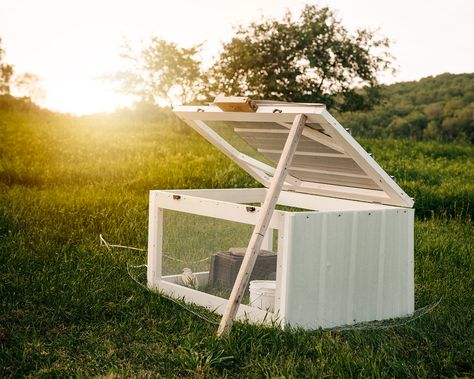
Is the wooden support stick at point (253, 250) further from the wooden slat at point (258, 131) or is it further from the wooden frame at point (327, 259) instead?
the wooden slat at point (258, 131)

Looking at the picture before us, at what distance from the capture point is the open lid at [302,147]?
3834 mm

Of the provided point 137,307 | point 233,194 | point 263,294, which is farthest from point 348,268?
point 233,194

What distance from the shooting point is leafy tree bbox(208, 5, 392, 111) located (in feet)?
83.9

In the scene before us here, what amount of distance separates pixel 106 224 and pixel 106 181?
10.1ft

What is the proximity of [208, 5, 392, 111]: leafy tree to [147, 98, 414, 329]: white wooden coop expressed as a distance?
2043 cm

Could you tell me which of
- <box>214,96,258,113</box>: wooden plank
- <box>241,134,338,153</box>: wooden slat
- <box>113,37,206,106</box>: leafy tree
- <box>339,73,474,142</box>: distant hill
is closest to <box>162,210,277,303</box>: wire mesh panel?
<box>241,134,338,153</box>: wooden slat

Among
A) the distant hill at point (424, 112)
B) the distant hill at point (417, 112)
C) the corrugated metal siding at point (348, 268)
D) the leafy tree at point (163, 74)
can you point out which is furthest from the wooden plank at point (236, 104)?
the leafy tree at point (163, 74)

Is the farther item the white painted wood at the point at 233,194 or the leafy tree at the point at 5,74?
the leafy tree at the point at 5,74

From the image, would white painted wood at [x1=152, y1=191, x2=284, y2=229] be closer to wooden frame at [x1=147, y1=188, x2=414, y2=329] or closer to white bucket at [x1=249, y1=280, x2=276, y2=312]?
wooden frame at [x1=147, y1=188, x2=414, y2=329]

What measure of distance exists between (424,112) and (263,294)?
23921 mm

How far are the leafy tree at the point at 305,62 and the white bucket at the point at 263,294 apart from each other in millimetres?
21244

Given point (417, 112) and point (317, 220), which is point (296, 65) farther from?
point (317, 220)

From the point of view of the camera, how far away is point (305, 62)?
26375 mm

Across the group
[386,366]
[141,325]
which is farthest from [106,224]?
[386,366]
